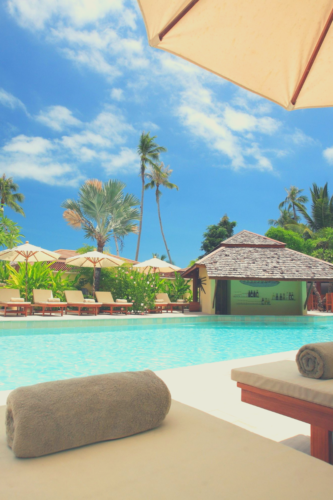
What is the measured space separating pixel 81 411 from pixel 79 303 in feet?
41.1

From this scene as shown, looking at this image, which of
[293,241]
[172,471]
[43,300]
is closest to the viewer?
[172,471]

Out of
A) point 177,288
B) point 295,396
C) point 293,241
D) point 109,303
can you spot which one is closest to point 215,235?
point 293,241

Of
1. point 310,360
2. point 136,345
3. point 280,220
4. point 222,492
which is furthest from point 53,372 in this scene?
point 280,220

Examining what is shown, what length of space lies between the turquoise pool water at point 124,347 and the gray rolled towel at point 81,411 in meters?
3.98

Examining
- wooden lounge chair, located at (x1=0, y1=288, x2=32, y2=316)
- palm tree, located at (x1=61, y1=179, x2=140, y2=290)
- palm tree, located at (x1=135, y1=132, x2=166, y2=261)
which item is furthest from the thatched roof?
palm tree, located at (x1=135, y1=132, x2=166, y2=261)

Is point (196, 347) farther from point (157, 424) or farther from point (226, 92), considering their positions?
point (226, 92)

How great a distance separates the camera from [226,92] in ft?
203

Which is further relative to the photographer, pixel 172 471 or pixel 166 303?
pixel 166 303

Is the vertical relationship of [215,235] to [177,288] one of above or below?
above

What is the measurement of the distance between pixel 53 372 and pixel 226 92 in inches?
2520

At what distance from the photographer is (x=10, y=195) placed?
37031 millimetres

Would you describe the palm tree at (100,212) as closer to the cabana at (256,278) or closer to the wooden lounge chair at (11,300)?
the cabana at (256,278)

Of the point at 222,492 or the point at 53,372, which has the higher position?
the point at 222,492

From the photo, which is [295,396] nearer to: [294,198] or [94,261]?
[94,261]
